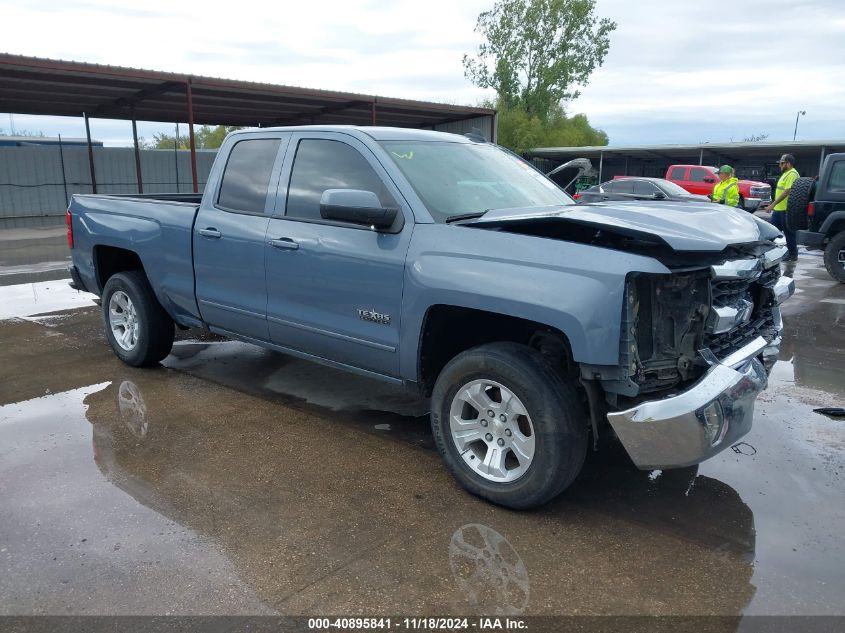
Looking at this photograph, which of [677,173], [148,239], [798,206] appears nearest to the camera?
[148,239]

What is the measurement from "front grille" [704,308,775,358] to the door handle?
7.97ft

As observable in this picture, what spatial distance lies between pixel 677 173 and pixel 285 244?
25.1m

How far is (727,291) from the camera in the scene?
3312mm

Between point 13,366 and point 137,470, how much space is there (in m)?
2.79

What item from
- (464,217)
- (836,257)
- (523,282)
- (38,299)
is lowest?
(38,299)

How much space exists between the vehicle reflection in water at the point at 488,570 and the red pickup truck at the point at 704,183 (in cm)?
2444

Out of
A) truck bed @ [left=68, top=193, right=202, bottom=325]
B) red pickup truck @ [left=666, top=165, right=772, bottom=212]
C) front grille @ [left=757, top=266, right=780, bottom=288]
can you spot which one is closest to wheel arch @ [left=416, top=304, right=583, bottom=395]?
front grille @ [left=757, top=266, right=780, bottom=288]

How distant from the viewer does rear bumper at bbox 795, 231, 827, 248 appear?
1066 centimetres

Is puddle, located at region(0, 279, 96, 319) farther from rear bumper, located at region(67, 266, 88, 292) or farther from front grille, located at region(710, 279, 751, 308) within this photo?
front grille, located at region(710, 279, 751, 308)

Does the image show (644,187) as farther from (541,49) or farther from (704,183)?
(541,49)

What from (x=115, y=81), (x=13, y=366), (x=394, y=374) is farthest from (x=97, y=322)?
(x=115, y=81)

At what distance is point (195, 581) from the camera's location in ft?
9.19

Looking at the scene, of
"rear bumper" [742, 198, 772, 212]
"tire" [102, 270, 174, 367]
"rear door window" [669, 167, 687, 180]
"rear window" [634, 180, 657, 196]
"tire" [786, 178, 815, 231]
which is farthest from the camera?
"rear door window" [669, 167, 687, 180]

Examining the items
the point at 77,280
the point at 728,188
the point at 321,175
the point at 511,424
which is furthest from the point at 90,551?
the point at 728,188
